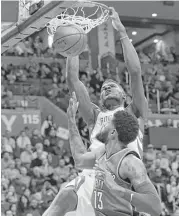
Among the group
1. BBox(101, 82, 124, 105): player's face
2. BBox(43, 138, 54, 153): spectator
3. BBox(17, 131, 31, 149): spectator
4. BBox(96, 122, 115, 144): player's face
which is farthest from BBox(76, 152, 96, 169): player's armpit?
BBox(43, 138, 54, 153): spectator

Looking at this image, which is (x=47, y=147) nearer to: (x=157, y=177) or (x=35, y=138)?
(x=35, y=138)

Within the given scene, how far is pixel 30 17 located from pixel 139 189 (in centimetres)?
277

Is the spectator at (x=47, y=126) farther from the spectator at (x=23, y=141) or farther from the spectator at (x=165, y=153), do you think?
the spectator at (x=165, y=153)

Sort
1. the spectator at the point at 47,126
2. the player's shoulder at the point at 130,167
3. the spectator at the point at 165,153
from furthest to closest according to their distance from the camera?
the spectator at the point at 47,126 < the spectator at the point at 165,153 < the player's shoulder at the point at 130,167

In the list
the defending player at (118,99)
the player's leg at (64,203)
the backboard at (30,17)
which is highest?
the backboard at (30,17)

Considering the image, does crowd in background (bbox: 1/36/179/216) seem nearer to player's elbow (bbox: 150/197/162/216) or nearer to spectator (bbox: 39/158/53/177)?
spectator (bbox: 39/158/53/177)

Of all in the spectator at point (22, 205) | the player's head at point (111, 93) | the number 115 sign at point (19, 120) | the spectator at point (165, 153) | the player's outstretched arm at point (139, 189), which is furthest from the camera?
the number 115 sign at point (19, 120)

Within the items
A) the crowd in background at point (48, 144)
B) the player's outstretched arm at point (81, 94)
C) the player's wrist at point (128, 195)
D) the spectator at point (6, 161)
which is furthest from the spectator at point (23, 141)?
the player's wrist at point (128, 195)

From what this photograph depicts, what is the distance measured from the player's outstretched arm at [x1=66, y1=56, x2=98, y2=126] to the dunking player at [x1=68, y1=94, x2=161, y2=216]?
1330mm

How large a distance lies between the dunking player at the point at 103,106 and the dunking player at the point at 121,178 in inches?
20.4

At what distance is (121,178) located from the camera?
4016 mm

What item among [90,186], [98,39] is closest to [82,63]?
[98,39]

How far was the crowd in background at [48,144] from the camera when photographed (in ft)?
40.5

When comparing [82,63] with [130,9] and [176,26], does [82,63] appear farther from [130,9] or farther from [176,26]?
[176,26]
